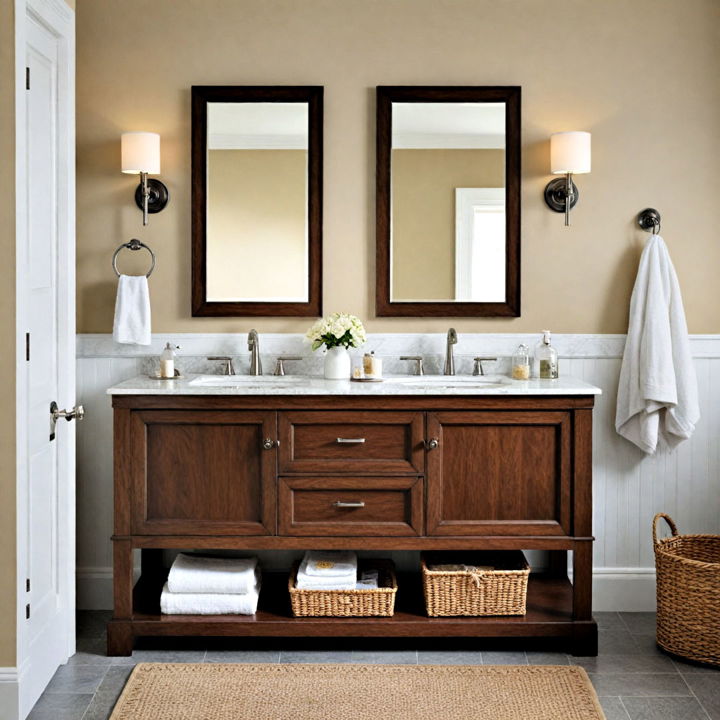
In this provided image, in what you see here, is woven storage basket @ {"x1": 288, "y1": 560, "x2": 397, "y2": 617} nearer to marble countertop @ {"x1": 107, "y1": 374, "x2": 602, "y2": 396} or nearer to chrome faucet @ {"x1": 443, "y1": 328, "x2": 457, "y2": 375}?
marble countertop @ {"x1": 107, "y1": 374, "x2": 602, "y2": 396}

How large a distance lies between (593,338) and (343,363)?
0.99 meters

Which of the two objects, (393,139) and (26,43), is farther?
(393,139)

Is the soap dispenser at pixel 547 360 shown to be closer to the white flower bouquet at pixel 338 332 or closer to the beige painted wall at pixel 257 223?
the white flower bouquet at pixel 338 332

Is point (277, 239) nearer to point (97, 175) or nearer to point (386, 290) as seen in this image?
point (386, 290)

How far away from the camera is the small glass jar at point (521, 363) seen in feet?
11.9

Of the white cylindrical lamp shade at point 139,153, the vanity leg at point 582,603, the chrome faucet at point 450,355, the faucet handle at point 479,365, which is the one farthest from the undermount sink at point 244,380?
the vanity leg at point 582,603

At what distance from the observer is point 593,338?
3746mm

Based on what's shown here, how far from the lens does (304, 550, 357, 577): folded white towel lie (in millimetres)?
3299

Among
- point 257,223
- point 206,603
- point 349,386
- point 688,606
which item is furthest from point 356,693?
point 257,223

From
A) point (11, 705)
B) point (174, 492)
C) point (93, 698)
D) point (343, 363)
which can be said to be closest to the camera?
point (11, 705)

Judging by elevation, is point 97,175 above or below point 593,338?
above

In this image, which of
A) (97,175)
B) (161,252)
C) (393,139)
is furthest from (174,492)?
(393,139)

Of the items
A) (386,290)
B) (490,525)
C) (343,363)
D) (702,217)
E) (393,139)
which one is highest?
(393,139)

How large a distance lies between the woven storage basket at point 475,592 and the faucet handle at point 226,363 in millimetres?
1062
